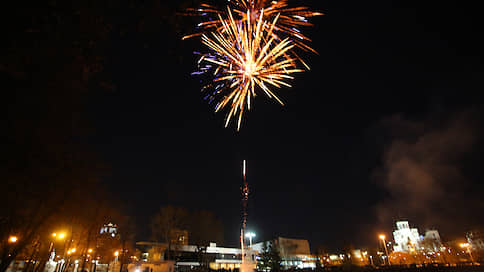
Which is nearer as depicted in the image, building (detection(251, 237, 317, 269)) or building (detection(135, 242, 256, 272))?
building (detection(135, 242, 256, 272))

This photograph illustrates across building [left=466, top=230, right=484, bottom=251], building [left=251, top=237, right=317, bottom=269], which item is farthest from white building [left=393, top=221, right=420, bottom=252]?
building [left=251, top=237, right=317, bottom=269]

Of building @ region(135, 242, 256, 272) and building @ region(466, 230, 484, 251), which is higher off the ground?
building @ region(466, 230, 484, 251)

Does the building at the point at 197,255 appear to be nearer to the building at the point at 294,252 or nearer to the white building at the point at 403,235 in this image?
the building at the point at 294,252

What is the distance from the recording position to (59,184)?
1543 cm

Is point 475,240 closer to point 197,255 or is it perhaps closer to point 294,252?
point 294,252

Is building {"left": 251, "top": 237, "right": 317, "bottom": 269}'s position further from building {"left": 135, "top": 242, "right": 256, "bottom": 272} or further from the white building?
the white building

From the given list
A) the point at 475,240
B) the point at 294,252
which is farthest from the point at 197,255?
the point at 475,240

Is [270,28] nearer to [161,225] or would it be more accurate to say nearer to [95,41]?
[95,41]

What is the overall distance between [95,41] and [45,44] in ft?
3.15

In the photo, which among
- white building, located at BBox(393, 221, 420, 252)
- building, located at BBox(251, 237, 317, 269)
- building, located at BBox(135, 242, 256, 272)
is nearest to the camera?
building, located at BBox(135, 242, 256, 272)

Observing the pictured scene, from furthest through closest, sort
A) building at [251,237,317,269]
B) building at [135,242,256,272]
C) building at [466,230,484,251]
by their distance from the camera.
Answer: building at [251,237,317,269] < building at [466,230,484,251] < building at [135,242,256,272]

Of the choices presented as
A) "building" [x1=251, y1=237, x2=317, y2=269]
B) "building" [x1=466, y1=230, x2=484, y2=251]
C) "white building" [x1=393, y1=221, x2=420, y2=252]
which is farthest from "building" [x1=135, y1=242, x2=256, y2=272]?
"white building" [x1=393, y1=221, x2=420, y2=252]

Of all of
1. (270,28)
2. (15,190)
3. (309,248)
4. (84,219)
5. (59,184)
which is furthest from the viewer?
(309,248)

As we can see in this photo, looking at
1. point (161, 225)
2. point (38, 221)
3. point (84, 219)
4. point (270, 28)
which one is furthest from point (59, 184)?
point (161, 225)
